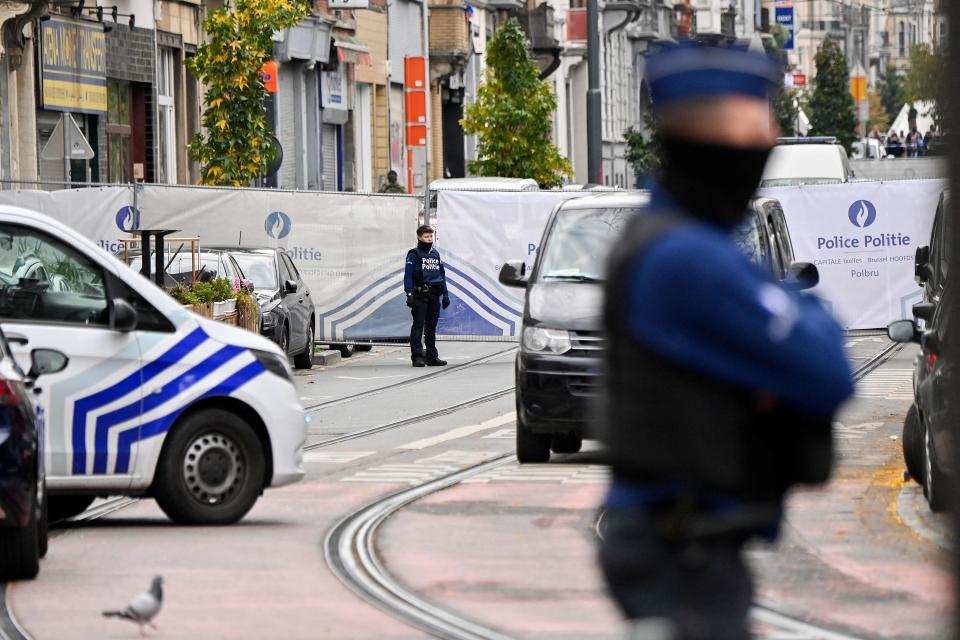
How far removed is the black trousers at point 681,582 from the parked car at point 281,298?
1933 centimetres

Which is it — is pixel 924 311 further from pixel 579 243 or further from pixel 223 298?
pixel 223 298

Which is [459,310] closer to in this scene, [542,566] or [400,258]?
[400,258]

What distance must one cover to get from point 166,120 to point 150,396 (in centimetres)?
2789

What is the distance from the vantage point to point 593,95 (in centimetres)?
4134

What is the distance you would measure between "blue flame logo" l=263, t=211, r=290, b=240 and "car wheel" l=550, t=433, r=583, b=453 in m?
11.9

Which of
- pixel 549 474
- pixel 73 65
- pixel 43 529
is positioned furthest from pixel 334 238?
pixel 43 529

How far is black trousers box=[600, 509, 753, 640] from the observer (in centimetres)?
A: 401

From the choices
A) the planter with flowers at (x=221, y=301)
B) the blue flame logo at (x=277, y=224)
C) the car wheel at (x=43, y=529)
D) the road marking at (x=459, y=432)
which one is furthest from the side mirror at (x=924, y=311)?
the blue flame logo at (x=277, y=224)

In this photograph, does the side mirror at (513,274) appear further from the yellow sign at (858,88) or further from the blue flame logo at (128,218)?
the yellow sign at (858,88)

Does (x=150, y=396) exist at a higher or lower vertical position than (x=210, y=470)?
higher

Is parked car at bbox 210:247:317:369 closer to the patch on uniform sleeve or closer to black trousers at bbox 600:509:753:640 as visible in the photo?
black trousers at bbox 600:509:753:640

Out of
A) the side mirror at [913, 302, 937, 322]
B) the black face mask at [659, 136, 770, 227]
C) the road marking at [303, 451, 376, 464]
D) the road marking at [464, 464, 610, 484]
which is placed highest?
the black face mask at [659, 136, 770, 227]

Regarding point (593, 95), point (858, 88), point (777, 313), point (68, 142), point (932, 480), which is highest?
point (858, 88)

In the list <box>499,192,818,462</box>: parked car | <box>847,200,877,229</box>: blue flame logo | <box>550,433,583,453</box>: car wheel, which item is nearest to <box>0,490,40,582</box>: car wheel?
<box>499,192,818,462</box>: parked car
